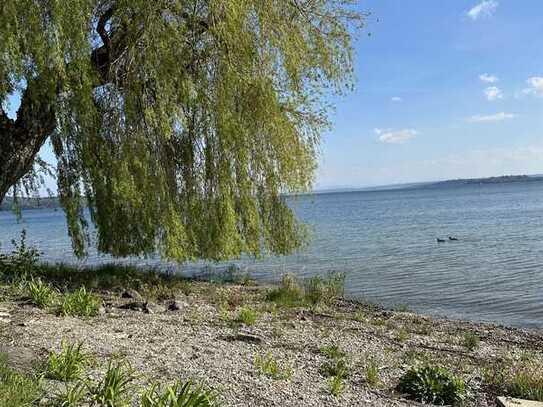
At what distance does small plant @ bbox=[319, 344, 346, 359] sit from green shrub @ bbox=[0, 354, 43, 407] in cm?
384

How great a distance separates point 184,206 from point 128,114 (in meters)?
2.23

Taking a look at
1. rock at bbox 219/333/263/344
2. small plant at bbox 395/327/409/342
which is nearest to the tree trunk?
rock at bbox 219/333/263/344

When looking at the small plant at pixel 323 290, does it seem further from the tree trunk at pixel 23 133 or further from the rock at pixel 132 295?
the tree trunk at pixel 23 133

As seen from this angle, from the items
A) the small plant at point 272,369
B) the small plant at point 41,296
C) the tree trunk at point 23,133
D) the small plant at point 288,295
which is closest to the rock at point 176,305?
the small plant at point 41,296

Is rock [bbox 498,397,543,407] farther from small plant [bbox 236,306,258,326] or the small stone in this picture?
the small stone

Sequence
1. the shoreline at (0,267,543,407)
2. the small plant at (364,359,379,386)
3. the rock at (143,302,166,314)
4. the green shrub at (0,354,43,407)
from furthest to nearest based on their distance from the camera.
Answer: the rock at (143,302,166,314), the small plant at (364,359,379,386), the shoreline at (0,267,543,407), the green shrub at (0,354,43,407)

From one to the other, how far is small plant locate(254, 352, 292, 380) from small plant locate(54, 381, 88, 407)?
6.77 ft

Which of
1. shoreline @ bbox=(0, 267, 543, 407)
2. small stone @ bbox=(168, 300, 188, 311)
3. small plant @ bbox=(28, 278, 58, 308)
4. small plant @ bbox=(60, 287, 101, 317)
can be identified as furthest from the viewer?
small stone @ bbox=(168, 300, 188, 311)

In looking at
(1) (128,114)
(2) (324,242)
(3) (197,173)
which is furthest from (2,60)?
(2) (324,242)

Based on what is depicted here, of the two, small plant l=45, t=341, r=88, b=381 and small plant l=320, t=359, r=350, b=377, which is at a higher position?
small plant l=45, t=341, r=88, b=381

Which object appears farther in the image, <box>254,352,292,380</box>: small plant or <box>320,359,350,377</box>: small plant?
<box>320,359,350,377</box>: small plant

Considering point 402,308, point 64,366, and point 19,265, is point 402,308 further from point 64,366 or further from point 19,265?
point 64,366

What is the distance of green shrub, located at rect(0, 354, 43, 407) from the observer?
4.30 metres

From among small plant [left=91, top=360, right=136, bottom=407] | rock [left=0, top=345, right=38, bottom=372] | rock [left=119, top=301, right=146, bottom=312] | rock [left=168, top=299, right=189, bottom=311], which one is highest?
rock [left=0, top=345, right=38, bottom=372]
